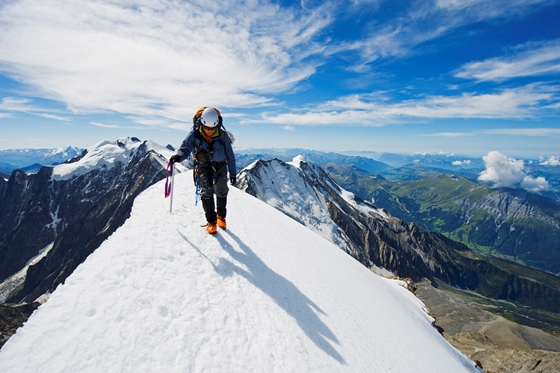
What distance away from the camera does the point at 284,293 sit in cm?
744

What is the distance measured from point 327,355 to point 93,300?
4.78m

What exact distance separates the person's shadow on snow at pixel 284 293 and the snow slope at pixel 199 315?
37 mm

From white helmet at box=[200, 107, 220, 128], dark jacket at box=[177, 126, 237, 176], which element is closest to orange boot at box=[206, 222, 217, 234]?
dark jacket at box=[177, 126, 237, 176]

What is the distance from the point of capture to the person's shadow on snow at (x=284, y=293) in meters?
6.45

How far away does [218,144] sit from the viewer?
30.6 ft

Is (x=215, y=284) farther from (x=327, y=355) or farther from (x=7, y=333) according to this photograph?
(x=7, y=333)

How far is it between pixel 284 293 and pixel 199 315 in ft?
8.74

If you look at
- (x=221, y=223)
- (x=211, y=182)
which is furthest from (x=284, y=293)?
(x=211, y=182)

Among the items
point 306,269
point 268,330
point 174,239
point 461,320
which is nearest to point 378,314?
point 306,269

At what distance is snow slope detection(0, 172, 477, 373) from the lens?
408 centimetres

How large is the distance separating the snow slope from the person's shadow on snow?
0.04 metres

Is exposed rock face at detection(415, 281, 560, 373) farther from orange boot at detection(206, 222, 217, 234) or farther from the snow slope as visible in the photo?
orange boot at detection(206, 222, 217, 234)

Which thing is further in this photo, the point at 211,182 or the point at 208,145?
the point at 211,182

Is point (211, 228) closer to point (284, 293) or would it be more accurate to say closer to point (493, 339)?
point (284, 293)
